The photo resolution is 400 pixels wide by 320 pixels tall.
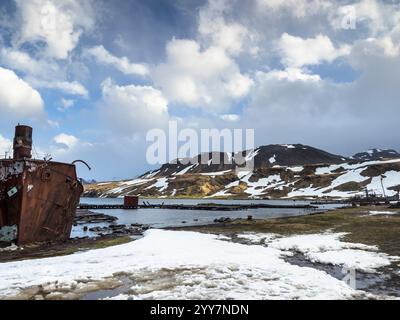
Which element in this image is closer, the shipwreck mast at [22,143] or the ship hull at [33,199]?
the ship hull at [33,199]

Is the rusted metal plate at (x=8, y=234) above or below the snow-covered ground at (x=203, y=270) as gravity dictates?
above

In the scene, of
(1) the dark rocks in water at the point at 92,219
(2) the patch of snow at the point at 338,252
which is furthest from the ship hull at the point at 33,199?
(1) the dark rocks in water at the point at 92,219

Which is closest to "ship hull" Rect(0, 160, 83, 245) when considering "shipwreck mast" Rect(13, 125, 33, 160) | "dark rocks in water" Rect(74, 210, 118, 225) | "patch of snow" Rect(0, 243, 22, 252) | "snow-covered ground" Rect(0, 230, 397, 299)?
"patch of snow" Rect(0, 243, 22, 252)

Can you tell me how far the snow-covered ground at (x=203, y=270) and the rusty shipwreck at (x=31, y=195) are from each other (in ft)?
14.6

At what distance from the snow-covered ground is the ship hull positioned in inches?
174

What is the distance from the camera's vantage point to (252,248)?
60.8 ft

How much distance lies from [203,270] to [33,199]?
11663 mm

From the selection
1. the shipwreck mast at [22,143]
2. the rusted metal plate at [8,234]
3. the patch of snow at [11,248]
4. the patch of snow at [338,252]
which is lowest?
the patch of snow at [11,248]

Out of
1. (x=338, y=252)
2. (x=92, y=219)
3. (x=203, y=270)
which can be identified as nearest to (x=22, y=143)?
(x=203, y=270)

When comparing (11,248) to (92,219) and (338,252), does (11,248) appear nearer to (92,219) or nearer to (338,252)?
(338,252)

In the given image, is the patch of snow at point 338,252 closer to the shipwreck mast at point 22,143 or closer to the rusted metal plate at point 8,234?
the rusted metal plate at point 8,234

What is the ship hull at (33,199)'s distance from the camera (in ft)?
62.8

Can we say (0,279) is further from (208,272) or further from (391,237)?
(391,237)
